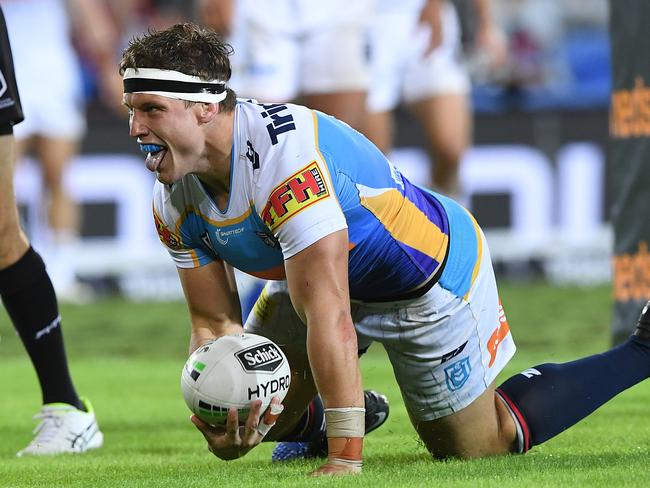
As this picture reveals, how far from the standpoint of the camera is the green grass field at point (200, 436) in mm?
4043

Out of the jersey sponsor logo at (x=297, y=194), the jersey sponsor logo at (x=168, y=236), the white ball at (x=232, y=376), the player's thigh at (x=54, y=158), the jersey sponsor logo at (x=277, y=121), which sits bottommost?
the player's thigh at (x=54, y=158)

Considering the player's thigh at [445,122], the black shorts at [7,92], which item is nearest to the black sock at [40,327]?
the black shorts at [7,92]

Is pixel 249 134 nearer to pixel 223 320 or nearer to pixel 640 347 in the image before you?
pixel 223 320

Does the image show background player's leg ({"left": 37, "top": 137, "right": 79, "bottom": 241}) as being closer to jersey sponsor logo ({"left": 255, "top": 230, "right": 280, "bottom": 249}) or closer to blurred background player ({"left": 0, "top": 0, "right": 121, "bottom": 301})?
blurred background player ({"left": 0, "top": 0, "right": 121, "bottom": 301})

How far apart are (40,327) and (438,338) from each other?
5.55 feet

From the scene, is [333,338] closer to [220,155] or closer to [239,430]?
[239,430]

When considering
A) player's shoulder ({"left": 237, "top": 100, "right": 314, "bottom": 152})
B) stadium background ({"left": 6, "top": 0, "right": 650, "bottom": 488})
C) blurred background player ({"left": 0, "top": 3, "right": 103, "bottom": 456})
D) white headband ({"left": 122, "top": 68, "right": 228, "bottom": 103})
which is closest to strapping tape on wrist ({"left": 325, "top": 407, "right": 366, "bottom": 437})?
player's shoulder ({"left": 237, "top": 100, "right": 314, "bottom": 152})

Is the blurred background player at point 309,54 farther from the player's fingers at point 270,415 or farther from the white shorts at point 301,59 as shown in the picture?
the player's fingers at point 270,415

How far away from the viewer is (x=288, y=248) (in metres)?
4.06

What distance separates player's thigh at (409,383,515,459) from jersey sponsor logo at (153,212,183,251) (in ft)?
3.46

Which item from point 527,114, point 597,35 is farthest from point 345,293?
point 597,35

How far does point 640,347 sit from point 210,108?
1.85 metres

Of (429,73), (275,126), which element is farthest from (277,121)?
(429,73)

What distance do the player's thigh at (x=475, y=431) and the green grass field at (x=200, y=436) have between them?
12 cm
